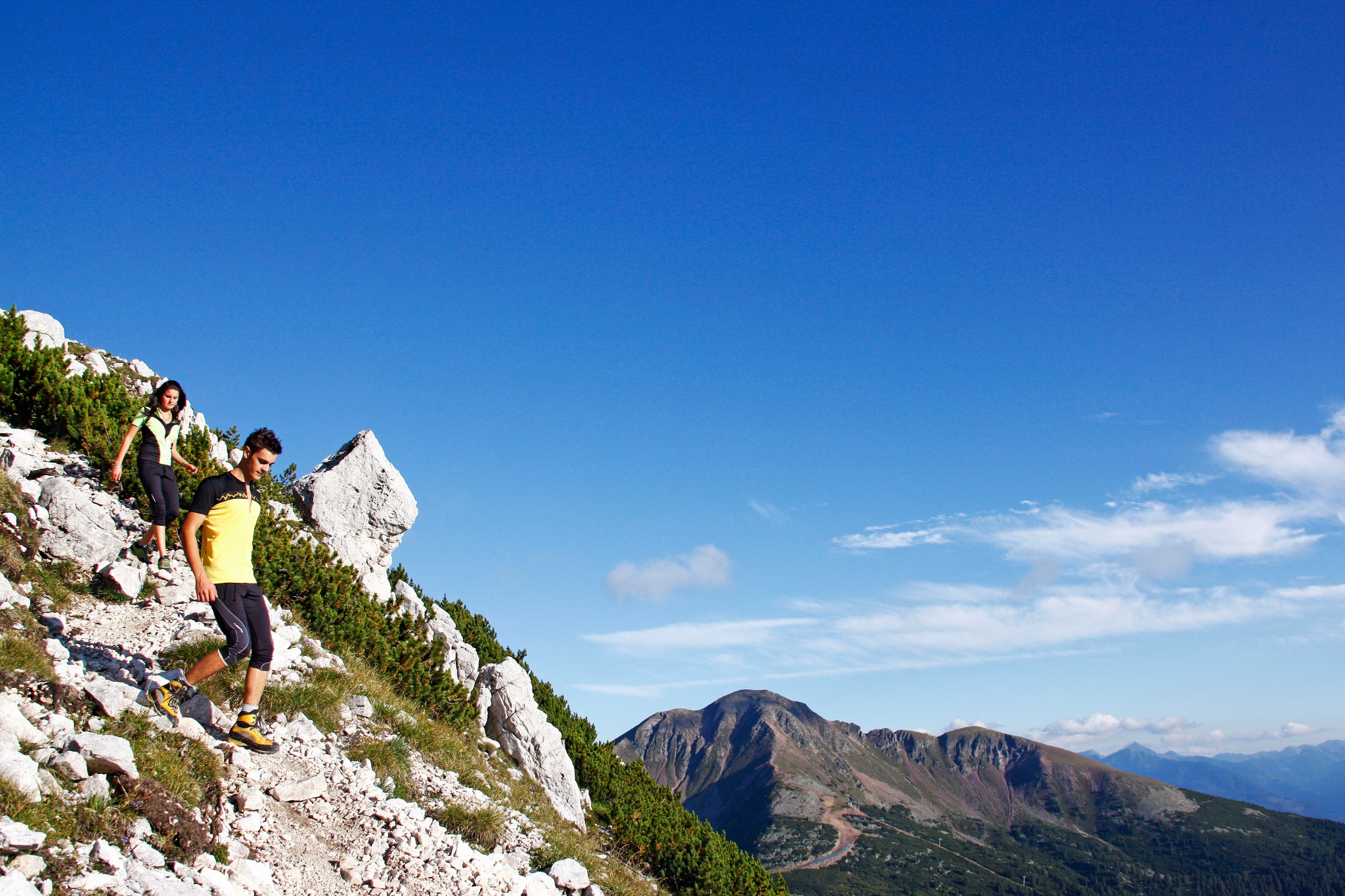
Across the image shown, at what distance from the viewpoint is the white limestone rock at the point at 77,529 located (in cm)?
1146

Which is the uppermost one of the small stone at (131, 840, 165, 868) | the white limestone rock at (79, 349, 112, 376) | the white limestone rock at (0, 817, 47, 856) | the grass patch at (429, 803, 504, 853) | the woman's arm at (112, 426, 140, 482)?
the white limestone rock at (79, 349, 112, 376)

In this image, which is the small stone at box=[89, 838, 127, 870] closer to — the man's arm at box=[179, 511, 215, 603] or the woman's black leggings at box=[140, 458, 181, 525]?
the man's arm at box=[179, 511, 215, 603]

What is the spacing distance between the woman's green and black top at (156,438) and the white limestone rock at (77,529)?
174 centimetres

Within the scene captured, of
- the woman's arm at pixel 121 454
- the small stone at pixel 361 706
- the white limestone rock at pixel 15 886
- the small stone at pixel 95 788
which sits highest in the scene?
the woman's arm at pixel 121 454

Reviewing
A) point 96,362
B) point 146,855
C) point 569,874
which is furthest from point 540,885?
point 96,362

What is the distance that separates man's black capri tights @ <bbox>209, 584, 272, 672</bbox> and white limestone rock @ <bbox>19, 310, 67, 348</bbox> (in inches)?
530

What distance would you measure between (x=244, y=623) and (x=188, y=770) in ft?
5.04

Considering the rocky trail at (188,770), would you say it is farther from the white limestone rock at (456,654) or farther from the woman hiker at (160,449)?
the white limestone rock at (456,654)

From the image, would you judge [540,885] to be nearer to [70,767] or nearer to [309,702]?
→ [309,702]

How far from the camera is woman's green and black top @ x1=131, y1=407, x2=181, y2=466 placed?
11.0m

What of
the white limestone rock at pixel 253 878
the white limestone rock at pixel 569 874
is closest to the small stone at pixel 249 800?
the white limestone rock at pixel 253 878

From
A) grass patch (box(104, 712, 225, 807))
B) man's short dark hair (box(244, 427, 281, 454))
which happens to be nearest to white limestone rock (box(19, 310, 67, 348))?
man's short dark hair (box(244, 427, 281, 454))

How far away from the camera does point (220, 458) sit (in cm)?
1719

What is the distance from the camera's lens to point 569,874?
10.4 m
